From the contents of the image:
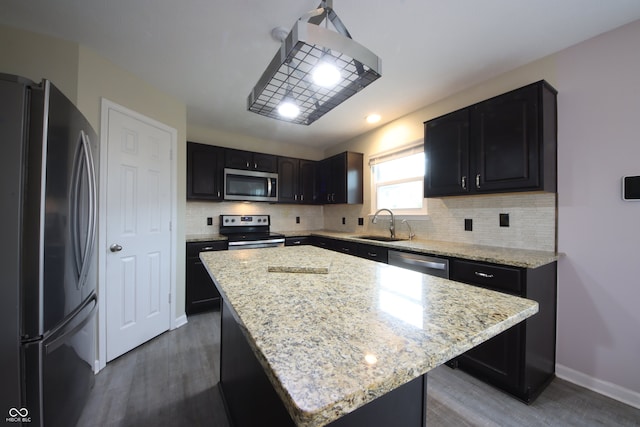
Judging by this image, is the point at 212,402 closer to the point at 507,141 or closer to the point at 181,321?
the point at 181,321


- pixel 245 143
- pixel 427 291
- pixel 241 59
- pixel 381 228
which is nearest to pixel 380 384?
pixel 427 291

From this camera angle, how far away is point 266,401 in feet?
2.77

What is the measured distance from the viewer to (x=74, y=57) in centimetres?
176

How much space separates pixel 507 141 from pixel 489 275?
1000 millimetres

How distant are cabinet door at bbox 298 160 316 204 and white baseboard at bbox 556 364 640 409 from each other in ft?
10.8

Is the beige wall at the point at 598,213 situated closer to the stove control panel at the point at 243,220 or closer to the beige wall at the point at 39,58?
the stove control panel at the point at 243,220

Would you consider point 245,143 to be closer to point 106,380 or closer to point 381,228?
point 381,228

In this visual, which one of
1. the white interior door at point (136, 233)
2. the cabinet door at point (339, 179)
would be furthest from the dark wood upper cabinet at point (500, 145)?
the white interior door at point (136, 233)

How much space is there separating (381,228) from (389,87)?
176 cm

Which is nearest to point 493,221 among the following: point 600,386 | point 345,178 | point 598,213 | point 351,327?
point 598,213

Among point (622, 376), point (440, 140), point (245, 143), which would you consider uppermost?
point (245, 143)

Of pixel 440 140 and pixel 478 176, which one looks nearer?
pixel 478 176

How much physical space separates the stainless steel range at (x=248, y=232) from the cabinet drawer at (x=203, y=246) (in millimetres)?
105

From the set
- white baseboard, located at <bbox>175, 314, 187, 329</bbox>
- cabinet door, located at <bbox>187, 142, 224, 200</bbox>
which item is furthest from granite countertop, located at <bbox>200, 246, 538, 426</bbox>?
cabinet door, located at <bbox>187, 142, 224, 200</bbox>
